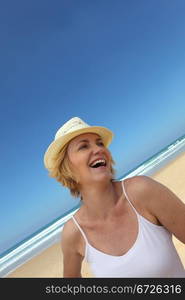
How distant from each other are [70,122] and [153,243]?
27.7 inches

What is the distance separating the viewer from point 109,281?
1.59 metres

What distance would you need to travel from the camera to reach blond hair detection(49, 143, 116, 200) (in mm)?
2029

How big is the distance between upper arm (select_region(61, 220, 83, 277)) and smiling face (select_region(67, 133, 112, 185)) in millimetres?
236

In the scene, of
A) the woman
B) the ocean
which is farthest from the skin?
the ocean

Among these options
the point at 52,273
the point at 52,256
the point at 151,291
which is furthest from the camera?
the point at 52,256

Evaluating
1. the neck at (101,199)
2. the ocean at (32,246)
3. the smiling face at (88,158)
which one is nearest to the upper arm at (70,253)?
the neck at (101,199)

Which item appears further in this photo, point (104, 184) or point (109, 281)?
point (104, 184)

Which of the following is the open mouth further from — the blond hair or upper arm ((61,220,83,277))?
upper arm ((61,220,83,277))

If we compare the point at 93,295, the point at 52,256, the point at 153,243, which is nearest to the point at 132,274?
the point at 153,243

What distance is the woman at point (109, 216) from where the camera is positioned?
5.83 feet

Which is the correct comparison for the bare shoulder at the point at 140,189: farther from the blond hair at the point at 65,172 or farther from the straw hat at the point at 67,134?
the straw hat at the point at 67,134

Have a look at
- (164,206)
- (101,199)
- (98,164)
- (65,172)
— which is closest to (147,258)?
(164,206)

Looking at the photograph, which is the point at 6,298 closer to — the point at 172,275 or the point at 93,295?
the point at 93,295

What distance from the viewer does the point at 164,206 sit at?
5.90 ft
